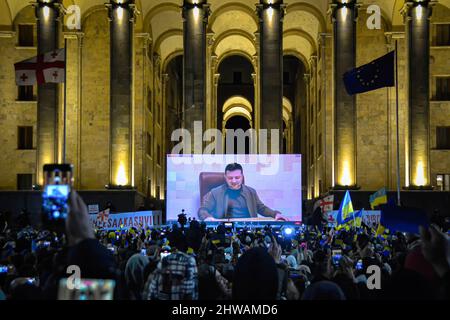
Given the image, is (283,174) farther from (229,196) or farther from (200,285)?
(200,285)

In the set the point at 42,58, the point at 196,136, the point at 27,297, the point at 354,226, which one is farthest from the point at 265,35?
the point at 27,297

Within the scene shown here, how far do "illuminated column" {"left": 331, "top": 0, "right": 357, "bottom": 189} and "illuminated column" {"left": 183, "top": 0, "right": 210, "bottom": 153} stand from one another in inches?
316

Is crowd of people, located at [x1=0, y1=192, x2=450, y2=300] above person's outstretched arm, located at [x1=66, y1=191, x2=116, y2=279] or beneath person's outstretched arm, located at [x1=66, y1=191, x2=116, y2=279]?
beneath

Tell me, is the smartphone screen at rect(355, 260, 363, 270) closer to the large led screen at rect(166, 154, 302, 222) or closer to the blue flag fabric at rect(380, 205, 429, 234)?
the blue flag fabric at rect(380, 205, 429, 234)

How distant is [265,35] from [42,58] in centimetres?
1733

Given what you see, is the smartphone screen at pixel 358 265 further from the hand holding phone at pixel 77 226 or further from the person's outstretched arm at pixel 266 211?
the person's outstretched arm at pixel 266 211

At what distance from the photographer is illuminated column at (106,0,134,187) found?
4650 centimetres

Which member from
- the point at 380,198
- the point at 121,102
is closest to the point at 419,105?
the point at 121,102

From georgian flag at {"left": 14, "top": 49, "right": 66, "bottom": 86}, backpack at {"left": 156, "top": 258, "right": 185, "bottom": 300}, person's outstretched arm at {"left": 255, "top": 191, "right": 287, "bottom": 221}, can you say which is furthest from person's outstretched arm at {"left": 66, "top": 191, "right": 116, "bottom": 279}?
person's outstretched arm at {"left": 255, "top": 191, "right": 287, "bottom": 221}

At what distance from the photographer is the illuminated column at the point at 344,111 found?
4641 cm

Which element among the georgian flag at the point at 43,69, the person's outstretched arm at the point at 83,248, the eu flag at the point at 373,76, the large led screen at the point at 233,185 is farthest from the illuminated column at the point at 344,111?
the person's outstretched arm at the point at 83,248

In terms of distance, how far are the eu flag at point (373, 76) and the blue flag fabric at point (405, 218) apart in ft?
64.3

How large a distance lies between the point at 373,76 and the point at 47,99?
21489mm
